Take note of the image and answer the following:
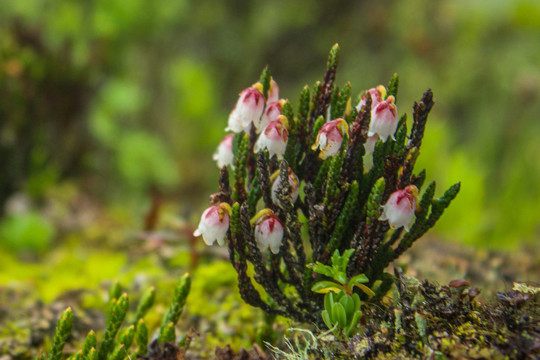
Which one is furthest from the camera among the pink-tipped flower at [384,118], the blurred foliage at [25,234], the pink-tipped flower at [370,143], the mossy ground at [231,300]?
the blurred foliage at [25,234]

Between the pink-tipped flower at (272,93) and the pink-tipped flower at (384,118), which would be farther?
the pink-tipped flower at (272,93)

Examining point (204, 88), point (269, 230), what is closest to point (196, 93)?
point (204, 88)

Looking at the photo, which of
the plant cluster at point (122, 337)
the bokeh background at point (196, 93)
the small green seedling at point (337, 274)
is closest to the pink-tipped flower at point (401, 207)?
the small green seedling at point (337, 274)

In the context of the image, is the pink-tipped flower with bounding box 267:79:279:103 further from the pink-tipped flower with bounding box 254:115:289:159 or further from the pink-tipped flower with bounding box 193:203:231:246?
the pink-tipped flower with bounding box 193:203:231:246

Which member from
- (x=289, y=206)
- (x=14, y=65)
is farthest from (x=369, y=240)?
(x=14, y=65)

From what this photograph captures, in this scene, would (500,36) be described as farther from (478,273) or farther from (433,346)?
(433,346)

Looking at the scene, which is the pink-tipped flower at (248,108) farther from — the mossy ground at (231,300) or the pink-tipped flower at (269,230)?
the mossy ground at (231,300)

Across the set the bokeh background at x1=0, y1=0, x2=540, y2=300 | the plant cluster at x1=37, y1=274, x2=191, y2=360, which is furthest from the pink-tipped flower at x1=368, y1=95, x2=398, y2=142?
the bokeh background at x1=0, y1=0, x2=540, y2=300
